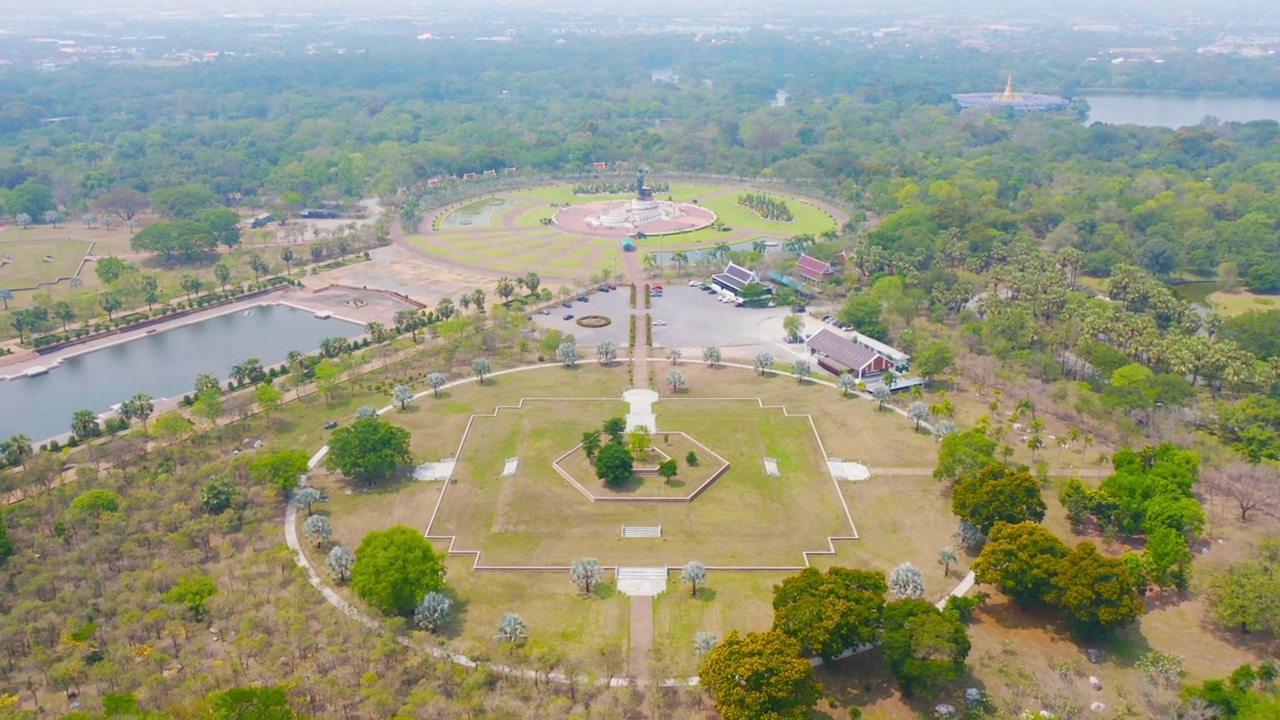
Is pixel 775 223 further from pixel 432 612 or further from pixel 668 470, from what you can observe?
pixel 432 612

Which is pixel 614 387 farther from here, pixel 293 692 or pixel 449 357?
pixel 293 692

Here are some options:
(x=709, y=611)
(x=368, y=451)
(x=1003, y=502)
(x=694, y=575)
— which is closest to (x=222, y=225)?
(x=368, y=451)

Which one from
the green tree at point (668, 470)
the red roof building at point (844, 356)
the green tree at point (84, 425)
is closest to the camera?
the green tree at point (668, 470)

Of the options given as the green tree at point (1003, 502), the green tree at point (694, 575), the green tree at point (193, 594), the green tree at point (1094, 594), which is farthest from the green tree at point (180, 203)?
the green tree at point (1094, 594)

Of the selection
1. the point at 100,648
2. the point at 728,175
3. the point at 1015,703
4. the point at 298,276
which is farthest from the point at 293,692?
the point at 728,175

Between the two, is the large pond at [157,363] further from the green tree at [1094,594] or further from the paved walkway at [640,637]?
the green tree at [1094,594]

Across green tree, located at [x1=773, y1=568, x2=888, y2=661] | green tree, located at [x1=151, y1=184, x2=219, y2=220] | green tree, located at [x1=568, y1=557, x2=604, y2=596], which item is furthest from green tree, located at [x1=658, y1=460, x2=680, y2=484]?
green tree, located at [x1=151, y1=184, x2=219, y2=220]

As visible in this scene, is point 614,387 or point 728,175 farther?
point 728,175
